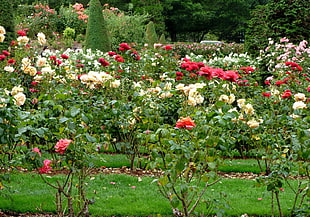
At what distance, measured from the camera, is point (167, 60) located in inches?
295

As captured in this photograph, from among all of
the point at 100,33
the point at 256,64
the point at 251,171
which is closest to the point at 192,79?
the point at 251,171

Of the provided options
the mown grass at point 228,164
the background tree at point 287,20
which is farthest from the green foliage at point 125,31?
the mown grass at point 228,164

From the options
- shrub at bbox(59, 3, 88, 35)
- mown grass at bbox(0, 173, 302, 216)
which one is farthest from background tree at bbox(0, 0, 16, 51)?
shrub at bbox(59, 3, 88, 35)

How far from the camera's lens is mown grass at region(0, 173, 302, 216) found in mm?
3500

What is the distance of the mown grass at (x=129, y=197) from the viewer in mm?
3500

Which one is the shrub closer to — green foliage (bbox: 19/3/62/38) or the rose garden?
green foliage (bbox: 19/3/62/38)

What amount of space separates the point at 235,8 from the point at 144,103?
33.6 metres

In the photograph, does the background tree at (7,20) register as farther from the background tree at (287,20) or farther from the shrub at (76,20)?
the shrub at (76,20)

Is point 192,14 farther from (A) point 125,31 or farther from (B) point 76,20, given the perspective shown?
(A) point 125,31

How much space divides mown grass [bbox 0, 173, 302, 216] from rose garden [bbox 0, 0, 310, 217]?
0.03 ft

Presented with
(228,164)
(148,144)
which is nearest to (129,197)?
(148,144)

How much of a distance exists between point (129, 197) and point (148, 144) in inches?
28.1

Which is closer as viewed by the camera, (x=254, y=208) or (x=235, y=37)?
(x=254, y=208)

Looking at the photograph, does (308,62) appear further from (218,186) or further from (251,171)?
(218,186)
